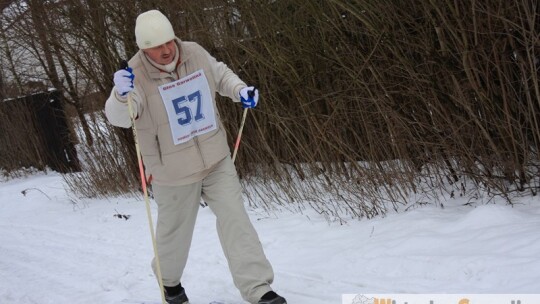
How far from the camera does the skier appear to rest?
326 centimetres

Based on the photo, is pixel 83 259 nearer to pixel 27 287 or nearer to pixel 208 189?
pixel 27 287

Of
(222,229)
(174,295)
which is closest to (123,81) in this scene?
(222,229)

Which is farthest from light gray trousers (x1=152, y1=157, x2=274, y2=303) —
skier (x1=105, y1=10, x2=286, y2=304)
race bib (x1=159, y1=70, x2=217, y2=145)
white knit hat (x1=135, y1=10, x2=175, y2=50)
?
white knit hat (x1=135, y1=10, x2=175, y2=50)

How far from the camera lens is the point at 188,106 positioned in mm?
3346

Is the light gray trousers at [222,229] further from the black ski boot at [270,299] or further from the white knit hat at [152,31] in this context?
the white knit hat at [152,31]

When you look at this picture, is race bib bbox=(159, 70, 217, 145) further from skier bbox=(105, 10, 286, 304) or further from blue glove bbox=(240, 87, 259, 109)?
blue glove bbox=(240, 87, 259, 109)

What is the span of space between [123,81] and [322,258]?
212cm

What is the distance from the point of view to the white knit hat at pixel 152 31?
314 centimetres

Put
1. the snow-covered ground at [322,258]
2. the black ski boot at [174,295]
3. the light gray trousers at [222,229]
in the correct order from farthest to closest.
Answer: the black ski boot at [174,295] → the snow-covered ground at [322,258] → the light gray trousers at [222,229]

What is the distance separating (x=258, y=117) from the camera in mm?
6160

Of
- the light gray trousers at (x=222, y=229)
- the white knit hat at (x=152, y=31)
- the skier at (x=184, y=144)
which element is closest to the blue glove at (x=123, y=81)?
the skier at (x=184, y=144)

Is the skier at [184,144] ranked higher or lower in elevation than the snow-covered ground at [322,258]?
higher

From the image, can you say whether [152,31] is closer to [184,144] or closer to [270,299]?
[184,144]

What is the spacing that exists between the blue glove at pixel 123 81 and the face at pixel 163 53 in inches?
10.1
